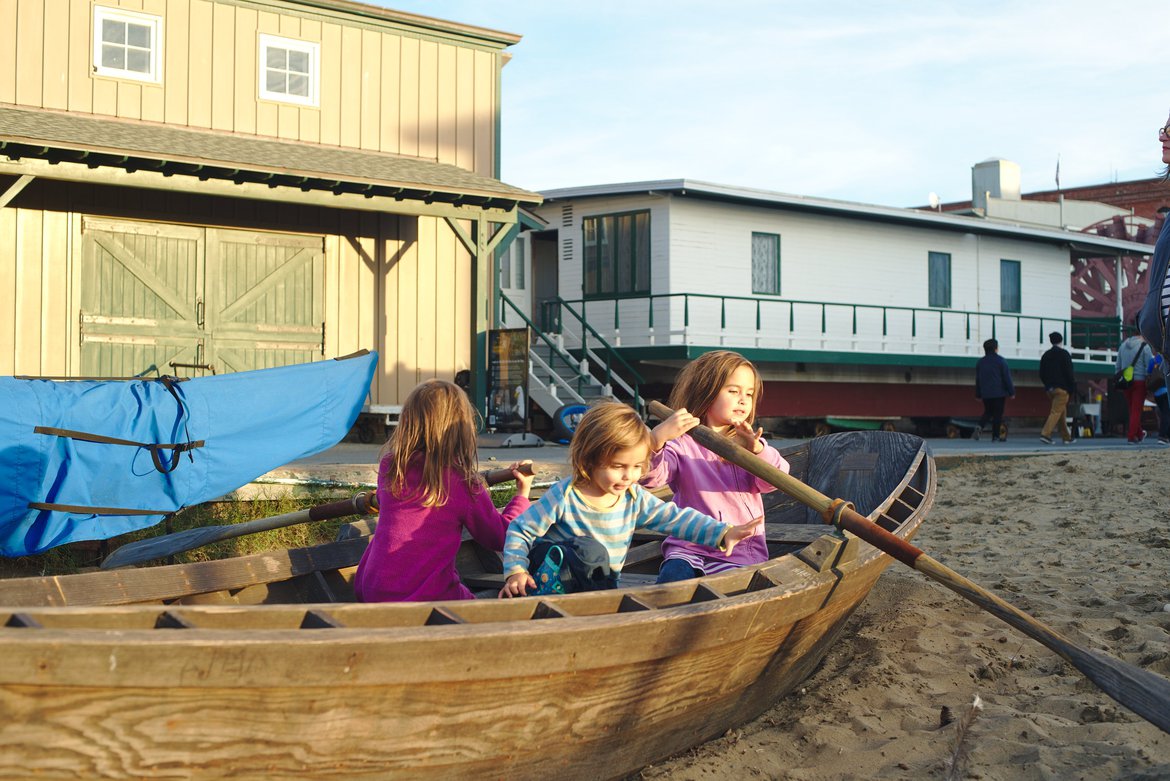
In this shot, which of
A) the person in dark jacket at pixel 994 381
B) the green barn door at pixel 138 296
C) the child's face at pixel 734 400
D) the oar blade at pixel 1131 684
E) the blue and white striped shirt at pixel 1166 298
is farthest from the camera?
the person in dark jacket at pixel 994 381

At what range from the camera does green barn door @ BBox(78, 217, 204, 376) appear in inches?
521

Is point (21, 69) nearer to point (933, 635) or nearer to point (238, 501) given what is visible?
point (238, 501)

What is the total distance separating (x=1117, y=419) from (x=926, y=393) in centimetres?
555

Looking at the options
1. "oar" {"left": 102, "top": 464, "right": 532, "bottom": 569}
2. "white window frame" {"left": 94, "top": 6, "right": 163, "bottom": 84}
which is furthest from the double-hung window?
"oar" {"left": 102, "top": 464, "right": 532, "bottom": 569}

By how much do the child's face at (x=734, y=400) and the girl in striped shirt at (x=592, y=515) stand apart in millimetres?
662

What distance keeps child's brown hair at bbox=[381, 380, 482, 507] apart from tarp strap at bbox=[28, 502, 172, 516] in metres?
3.33

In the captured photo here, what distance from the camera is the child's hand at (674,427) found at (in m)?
4.82

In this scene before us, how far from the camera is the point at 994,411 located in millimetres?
19750

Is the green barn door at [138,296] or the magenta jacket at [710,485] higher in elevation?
the green barn door at [138,296]

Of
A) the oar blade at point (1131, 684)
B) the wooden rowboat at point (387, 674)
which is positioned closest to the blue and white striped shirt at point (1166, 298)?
the oar blade at point (1131, 684)

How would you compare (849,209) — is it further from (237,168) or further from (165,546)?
(165,546)

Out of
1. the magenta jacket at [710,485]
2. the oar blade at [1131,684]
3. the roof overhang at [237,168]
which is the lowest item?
the oar blade at [1131,684]

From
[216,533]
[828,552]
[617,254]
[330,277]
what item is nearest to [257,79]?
[330,277]

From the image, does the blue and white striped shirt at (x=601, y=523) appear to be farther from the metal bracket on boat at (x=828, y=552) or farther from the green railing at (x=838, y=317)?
the green railing at (x=838, y=317)
